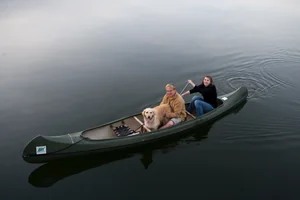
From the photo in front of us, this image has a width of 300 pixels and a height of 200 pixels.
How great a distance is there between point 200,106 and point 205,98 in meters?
0.61

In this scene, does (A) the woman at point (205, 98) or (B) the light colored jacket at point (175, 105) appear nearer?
(B) the light colored jacket at point (175, 105)

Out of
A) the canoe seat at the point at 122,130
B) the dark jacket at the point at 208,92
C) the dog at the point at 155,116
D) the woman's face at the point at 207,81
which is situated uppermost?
the woman's face at the point at 207,81

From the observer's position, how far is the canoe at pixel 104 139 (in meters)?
8.61

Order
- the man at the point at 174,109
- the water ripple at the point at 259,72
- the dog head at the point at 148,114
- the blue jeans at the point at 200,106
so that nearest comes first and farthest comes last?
the dog head at the point at 148,114
the man at the point at 174,109
the blue jeans at the point at 200,106
the water ripple at the point at 259,72

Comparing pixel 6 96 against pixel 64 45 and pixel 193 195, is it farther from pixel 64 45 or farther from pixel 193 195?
pixel 193 195

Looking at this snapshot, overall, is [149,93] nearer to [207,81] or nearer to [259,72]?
[207,81]

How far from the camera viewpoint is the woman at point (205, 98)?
10.9 metres

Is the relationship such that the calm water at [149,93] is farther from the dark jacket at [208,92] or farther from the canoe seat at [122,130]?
the dark jacket at [208,92]

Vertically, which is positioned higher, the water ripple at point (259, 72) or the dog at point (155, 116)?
the water ripple at point (259, 72)

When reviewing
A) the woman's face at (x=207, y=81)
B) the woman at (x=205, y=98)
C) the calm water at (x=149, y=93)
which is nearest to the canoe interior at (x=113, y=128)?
the woman at (x=205, y=98)

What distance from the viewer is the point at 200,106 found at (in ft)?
35.7

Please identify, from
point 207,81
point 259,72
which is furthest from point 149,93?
point 259,72

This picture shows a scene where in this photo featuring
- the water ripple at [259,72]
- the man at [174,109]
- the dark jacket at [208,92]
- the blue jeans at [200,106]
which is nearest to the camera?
the man at [174,109]

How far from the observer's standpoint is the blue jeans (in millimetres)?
10852
